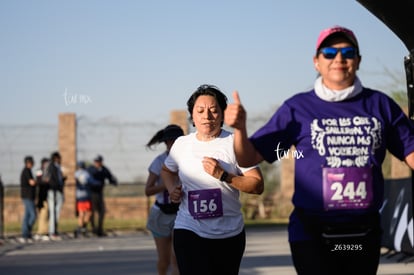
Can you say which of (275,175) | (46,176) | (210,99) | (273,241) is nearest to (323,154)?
(210,99)

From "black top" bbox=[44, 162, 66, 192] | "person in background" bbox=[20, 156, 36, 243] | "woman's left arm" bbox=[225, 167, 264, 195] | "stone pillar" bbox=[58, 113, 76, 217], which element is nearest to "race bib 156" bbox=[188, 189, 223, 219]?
"woman's left arm" bbox=[225, 167, 264, 195]

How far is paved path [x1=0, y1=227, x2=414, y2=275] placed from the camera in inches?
594

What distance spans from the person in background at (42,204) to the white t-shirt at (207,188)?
15543 millimetres

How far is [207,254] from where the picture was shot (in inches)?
309

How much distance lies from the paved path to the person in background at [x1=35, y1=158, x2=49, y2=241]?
1.96 feet

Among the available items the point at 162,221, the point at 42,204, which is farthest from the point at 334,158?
the point at 42,204

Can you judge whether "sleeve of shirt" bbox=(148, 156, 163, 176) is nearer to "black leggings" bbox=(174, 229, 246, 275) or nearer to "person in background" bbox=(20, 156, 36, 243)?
"black leggings" bbox=(174, 229, 246, 275)

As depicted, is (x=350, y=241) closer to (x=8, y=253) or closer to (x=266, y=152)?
(x=266, y=152)

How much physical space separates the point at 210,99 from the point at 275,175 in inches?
920

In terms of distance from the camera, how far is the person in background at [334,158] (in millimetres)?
5840

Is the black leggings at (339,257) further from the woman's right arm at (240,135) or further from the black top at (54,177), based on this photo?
the black top at (54,177)

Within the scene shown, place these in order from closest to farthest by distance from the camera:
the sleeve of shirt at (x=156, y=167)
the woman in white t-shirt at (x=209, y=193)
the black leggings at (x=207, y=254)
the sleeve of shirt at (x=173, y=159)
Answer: the black leggings at (x=207, y=254), the woman in white t-shirt at (x=209, y=193), the sleeve of shirt at (x=173, y=159), the sleeve of shirt at (x=156, y=167)

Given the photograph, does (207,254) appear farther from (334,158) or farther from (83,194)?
(83,194)

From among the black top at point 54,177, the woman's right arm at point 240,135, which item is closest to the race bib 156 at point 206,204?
the woman's right arm at point 240,135
